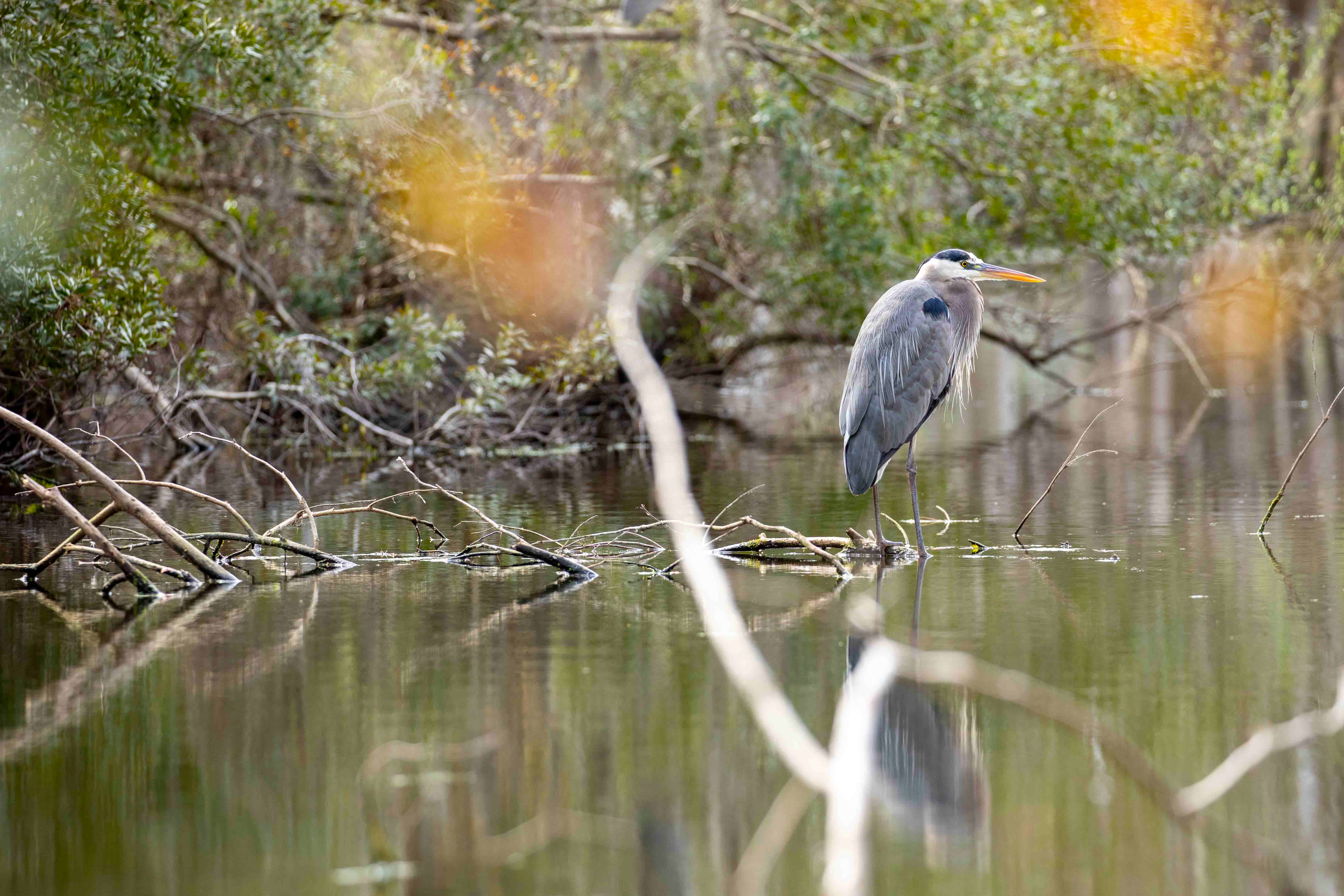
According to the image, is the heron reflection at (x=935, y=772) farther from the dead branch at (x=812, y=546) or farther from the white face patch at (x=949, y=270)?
the white face patch at (x=949, y=270)

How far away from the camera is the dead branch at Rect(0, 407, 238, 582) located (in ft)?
19.1

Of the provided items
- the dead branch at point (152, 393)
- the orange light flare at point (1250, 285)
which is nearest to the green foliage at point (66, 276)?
the dead branch at point (152, 393)

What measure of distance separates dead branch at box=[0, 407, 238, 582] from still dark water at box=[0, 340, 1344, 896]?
22cm

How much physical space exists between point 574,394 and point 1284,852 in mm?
12080

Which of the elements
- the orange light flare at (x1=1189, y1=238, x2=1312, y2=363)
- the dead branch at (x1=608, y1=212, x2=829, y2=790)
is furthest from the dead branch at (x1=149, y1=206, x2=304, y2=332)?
the dead branch at (x1=608, y1=212, x2=829, y2=790)

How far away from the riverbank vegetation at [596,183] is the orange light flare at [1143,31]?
0.03 m

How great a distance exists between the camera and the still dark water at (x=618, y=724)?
3.09 m

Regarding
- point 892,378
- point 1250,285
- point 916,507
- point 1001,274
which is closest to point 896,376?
point 892,378

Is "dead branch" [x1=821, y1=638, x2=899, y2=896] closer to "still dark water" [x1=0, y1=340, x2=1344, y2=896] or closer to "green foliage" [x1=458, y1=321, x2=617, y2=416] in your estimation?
"still dark water" [x1=0, y1=340, x2=1344, y2=896]

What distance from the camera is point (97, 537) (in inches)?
228

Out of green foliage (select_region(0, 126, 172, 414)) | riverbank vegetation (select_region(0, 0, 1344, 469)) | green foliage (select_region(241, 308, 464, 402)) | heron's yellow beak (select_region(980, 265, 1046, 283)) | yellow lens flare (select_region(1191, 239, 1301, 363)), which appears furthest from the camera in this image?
yellow lens flare (select_region(1191, 239, 1301, 363))

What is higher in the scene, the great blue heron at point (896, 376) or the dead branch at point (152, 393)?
the dead branch at point (152, 393)

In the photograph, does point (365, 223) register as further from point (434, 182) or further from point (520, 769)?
point (520, 769)

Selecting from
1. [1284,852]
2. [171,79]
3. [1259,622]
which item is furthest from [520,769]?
[171,79]
